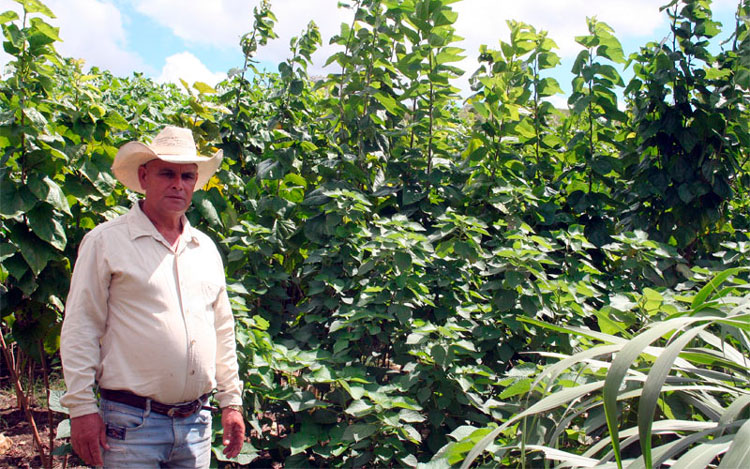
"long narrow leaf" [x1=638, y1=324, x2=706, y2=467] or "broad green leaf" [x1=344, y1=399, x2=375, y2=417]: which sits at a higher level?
"long narrow leaf" [x1=638, y1=324, x2=706, y2=467]

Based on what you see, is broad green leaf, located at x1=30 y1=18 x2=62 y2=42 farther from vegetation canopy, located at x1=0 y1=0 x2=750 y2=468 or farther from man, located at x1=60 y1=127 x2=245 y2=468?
man, located at x1=60 y1=127 x2=245 y2=468

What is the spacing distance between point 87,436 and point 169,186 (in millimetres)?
882

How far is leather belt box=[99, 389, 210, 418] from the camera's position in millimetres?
2055

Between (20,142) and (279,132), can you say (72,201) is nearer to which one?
(20,142)

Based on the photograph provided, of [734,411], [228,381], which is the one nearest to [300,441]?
[228,381]

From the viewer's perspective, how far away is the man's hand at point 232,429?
234 cm

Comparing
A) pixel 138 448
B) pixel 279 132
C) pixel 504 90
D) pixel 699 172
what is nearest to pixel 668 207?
pixel 699 172

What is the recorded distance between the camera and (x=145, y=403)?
2.06m

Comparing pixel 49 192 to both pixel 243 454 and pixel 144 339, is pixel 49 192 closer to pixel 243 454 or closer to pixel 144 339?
pixel 144 339

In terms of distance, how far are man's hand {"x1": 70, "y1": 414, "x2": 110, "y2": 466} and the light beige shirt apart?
30mm

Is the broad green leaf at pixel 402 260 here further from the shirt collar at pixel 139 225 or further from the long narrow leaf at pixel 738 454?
the long narrow leaf at pixel 738 454

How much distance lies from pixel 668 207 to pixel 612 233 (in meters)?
0.39

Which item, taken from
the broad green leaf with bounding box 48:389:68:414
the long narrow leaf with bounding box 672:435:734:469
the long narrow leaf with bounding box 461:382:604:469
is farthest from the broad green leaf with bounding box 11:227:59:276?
the long narrow leaf with bounding box 672:435:734:469

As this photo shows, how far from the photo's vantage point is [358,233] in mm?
3000
